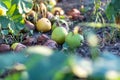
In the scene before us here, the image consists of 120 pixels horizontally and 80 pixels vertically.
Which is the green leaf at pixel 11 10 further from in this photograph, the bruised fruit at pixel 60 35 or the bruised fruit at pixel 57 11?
the bruised fruit at pixel 57 11

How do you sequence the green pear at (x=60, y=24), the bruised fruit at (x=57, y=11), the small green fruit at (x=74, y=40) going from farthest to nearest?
the bruised fruit at (x=57, y=11) → the green pear at (x=60, y=24) → the small green fruit at (x=74, y=40)

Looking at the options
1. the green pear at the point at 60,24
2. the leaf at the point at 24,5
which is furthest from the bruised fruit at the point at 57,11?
the leaf at the point at 24,5

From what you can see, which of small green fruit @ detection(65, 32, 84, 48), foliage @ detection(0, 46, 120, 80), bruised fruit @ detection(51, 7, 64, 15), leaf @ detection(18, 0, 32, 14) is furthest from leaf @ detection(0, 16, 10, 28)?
foliage @ detection(0, 46, 120, 80)

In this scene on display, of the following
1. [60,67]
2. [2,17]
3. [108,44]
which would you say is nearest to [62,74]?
[60,67]

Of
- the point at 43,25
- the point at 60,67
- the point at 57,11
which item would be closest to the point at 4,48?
the point at 43,25

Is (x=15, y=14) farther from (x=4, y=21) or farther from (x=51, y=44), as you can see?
(x=51, y=44)
